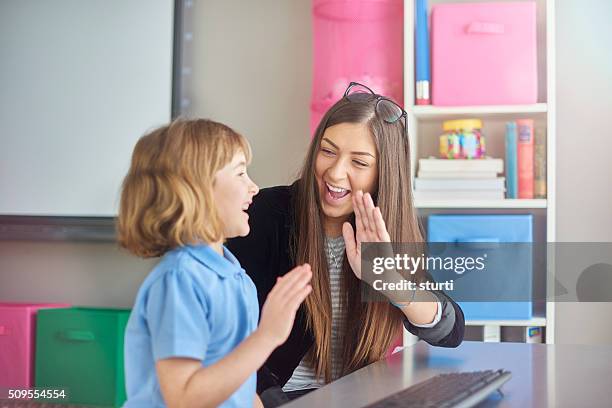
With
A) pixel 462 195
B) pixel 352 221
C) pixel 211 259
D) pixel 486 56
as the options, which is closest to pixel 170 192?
pixel 211 259

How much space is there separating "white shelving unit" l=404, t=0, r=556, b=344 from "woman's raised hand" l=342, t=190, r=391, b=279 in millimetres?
1063

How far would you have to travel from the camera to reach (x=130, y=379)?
107 centimetres

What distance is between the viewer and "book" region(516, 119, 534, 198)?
2.54 metres

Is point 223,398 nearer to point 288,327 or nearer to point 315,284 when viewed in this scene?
point 288,327

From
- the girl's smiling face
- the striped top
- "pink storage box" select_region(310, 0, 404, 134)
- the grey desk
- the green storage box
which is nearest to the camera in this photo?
the grey desk

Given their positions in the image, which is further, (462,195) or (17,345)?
(17,345)

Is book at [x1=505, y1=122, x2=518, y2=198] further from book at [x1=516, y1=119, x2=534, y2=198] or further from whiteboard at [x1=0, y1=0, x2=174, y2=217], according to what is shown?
whiteboard at [x1=0, y1=0, x2=174, y2=217]

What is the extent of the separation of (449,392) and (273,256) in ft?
2.61

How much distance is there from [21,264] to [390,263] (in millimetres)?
2209

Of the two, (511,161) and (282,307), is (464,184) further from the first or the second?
(282,307)

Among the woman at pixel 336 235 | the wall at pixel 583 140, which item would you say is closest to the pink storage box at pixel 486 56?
the wall at pixel 583 140

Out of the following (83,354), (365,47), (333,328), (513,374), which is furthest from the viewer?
(83,354)

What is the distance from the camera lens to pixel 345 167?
1.65 meters

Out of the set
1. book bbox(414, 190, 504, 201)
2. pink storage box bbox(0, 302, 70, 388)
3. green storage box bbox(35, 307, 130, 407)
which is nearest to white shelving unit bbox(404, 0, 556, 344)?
book bbox(414, 190, 504, 201)
